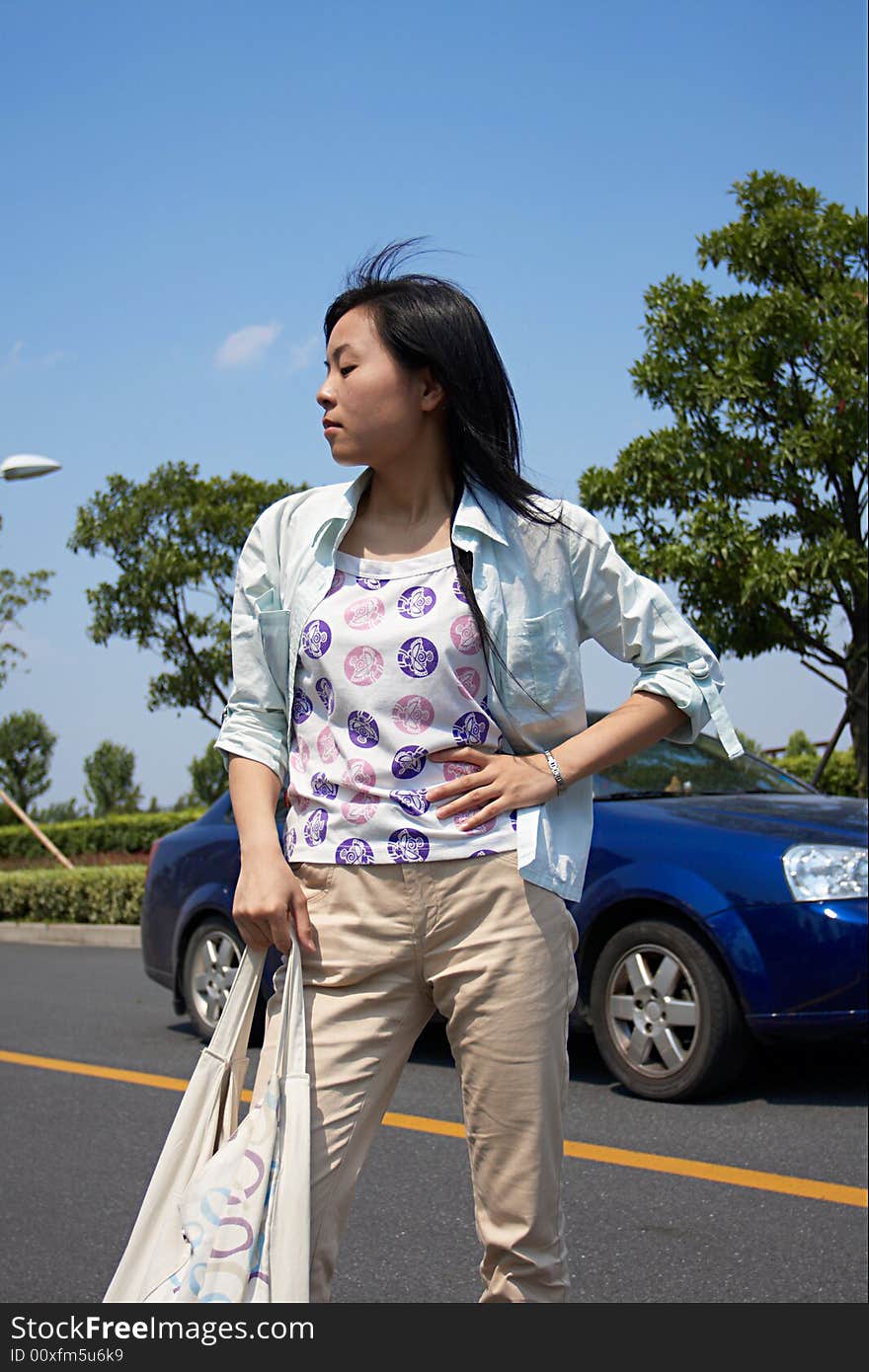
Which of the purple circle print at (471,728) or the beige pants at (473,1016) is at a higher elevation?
the purple circle print at (471,728)

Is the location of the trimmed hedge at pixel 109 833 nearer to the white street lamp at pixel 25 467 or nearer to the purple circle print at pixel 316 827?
the white street lamp at pixel 25 467

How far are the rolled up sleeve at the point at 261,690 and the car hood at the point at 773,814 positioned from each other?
3.60m

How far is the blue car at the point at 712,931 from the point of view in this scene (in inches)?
206

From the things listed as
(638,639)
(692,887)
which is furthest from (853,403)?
(638,639)

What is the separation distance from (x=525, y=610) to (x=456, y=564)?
0.40 feet

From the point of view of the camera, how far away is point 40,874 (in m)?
17.1

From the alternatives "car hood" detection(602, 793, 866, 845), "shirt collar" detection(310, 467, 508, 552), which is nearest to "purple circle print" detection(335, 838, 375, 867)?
"shirt collar" detection(310, 467, 508, 552)

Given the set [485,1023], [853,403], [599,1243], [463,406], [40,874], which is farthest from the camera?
[40,874]

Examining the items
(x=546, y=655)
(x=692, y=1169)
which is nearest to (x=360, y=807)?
(x=546, y=655)

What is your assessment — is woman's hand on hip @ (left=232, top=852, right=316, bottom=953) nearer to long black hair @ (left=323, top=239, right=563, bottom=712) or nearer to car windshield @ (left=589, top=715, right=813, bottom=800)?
long black hair @ (left=323, top=239, right=563, bottom=712)

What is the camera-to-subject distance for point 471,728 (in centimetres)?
213

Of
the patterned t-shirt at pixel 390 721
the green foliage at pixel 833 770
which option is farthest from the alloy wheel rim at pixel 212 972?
the green foliage at pixel 833 770
